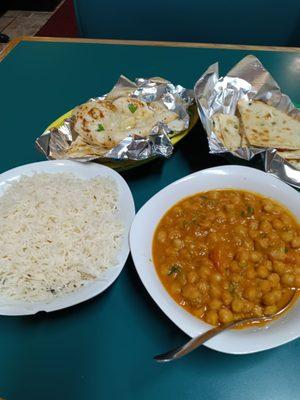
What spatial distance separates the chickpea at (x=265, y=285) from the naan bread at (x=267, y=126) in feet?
2.47

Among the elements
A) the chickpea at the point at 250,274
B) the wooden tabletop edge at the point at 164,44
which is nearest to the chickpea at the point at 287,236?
the chickpea at the point at 250,274

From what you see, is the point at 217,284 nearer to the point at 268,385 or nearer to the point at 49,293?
the point at 268,385

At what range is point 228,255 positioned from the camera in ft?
4.89

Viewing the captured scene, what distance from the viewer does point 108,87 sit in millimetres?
2557

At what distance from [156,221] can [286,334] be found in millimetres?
699

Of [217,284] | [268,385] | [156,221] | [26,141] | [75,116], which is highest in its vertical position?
[75,116]

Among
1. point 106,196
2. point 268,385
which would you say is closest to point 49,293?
point 106,196

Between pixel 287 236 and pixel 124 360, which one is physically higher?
pixel 287 236

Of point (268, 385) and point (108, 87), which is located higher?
point (108, 87)

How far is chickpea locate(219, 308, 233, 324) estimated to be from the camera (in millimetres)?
1271

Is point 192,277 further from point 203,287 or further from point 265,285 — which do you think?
point 265,285

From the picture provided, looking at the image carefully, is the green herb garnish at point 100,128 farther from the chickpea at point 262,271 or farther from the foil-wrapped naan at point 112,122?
the chickpea at point 262,271

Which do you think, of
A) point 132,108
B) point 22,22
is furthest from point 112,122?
point 22,22

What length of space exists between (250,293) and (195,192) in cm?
55
